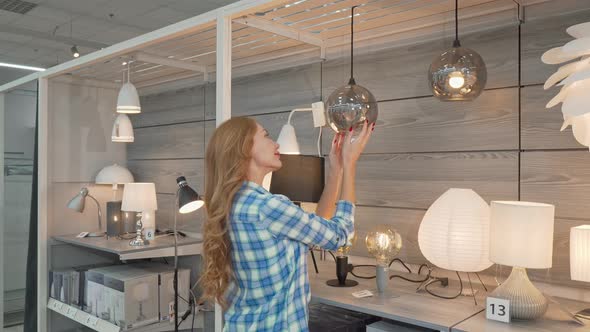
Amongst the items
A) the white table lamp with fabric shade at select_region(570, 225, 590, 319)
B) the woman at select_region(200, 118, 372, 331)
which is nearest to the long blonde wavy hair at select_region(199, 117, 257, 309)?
the woman at select_region(200, 118, 372, 331)

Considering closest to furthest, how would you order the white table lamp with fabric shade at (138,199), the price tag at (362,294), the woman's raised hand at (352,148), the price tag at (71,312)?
1. the woman's raised hand at (352,148)
2. the price tag at (362,294)
3. the price tag at (71,312)
4. the white table lamp with fabric shade at (138,199)

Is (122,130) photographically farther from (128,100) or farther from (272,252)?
(272,252)

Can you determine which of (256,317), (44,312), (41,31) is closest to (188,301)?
(44,312)

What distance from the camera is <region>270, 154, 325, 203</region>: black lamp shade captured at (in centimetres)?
223

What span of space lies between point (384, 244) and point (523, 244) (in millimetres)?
571

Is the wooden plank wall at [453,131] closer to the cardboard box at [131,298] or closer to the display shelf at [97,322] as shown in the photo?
the cardboard box at [131,298]

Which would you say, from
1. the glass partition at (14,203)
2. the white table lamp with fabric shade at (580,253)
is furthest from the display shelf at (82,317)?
the white table lamp with fabric shade at (580,253)

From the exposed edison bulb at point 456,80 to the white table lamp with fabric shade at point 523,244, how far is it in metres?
0.43

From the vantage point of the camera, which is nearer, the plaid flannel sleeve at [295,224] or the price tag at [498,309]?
the plaid flannel sleeve at [295,224]

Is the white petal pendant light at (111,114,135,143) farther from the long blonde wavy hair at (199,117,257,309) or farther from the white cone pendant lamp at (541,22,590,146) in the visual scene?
the white cone pendant lamp at (541,22,590,146)

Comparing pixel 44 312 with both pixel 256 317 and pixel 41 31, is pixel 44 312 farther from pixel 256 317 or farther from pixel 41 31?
pixel 41 31

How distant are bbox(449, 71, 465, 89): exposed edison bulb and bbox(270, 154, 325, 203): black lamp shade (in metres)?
0.77

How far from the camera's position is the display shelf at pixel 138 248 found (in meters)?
3.07

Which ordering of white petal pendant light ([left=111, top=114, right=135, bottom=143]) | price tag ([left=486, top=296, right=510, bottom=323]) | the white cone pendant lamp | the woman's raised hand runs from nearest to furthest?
the white cone pendant lamp, price tag ([left=486, top=296, right=510, bottom=323]), the woman's raised hand, white petal pendant light ([left=111, top=114, right=135, bottom=143])
